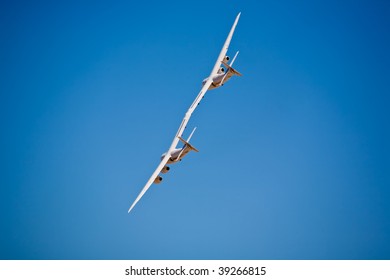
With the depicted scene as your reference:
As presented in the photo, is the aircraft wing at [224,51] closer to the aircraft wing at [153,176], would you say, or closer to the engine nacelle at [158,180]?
the aircraft wing at [153,176]

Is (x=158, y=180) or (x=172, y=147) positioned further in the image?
(x=158, y=180)

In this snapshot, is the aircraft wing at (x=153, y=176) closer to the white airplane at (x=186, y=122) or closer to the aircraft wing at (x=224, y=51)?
the white airplane at (x=186, y=122)

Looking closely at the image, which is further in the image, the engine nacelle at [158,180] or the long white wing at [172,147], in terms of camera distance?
the engine nacelle at [158,180]

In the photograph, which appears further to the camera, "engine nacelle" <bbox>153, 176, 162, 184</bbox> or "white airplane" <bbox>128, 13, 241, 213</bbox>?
"engine nacelle" <bbox>153, 176, 162, 184</bbox>

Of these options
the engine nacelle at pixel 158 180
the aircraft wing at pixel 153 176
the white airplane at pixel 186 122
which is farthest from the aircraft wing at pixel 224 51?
the engine nacelle at pixel 158 180

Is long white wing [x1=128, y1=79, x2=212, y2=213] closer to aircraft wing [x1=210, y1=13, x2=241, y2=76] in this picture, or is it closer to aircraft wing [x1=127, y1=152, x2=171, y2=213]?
aircraft wing [x1=127, y1=152, x2=171, y2=213]

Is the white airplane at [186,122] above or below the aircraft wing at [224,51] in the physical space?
below

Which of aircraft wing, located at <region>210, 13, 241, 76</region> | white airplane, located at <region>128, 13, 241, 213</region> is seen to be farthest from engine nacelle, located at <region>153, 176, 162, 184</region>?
aircraft wing, located at <region>210, 13, 241, 76</region>

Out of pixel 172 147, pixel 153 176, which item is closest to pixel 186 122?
pixel 172 147

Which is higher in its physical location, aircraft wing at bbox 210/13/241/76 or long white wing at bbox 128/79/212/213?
aircraft wing at bbox 210/13/241/76

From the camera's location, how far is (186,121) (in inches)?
2820

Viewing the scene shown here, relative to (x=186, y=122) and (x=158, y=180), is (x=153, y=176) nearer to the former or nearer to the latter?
(x=158, y=180)

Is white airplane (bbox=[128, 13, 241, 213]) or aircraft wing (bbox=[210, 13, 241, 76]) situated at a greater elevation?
aircraft wing (bbox=[210, 13, 241, 76])
